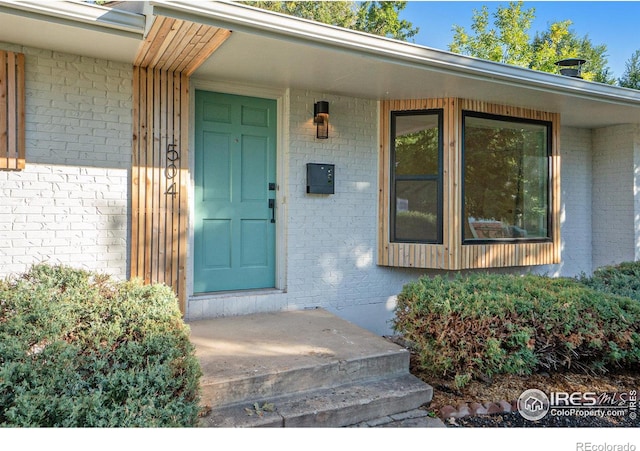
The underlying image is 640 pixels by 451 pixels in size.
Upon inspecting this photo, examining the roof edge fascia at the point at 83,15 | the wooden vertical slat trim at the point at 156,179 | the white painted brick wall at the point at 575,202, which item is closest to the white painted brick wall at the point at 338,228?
the wooden vertical slat trim at the point at 156,179

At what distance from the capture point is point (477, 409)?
299cm

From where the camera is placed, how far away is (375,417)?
286 centimetres

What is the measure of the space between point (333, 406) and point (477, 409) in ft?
3.33

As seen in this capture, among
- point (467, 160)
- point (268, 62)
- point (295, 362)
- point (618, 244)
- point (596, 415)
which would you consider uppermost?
point (268, 62)

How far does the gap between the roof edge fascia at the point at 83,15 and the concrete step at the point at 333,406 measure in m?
2.73

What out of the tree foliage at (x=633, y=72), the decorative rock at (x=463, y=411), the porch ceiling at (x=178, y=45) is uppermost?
the tree foliage at (x=633, y=72)

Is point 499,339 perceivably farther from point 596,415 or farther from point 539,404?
point 596,415

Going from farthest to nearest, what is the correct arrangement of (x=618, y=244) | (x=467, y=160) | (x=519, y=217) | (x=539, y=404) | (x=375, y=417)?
1. (x=618, y=244)
2. (x=519, y=217)
3. (x=467, y=160)
4. (x=539, y=404)
5. (x=375, y=417)

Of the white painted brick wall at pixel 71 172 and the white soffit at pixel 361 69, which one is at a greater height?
the white soffit at pixel 361 69

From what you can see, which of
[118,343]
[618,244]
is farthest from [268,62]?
[618,244]

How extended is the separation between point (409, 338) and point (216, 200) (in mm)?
2290

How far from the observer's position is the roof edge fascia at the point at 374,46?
9.28 ft

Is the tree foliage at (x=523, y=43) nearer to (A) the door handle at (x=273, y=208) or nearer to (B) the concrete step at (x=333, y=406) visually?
(A) the door handle at (x=273, y=208)

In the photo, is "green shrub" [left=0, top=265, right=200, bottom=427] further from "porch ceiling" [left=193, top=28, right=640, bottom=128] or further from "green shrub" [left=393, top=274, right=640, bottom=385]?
"porch ceiling" [left=193, top=28, right=640, bottom=128]
